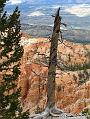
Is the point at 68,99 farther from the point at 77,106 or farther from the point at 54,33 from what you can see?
the point at 54,33

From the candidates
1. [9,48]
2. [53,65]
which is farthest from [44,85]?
[53,65]

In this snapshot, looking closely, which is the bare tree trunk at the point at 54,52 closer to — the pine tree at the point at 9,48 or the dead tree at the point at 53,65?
the dead tree at the point at 53,65

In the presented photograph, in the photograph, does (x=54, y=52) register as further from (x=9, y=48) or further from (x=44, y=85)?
(x=44, y=85)

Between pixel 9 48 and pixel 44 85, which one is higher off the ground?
pixel 9 48

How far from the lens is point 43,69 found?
Result: 95938mm

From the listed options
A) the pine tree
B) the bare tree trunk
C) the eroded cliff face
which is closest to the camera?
the bare tree trunk

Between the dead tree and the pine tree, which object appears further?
the pine tree

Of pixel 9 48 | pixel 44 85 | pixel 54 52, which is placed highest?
pixel 9 48

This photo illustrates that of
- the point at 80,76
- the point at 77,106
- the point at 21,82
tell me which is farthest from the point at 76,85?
the point at 77,106

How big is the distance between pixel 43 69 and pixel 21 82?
5262mm

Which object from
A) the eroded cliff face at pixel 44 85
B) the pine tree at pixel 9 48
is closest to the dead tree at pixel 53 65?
the pine tree at pixel 9 48

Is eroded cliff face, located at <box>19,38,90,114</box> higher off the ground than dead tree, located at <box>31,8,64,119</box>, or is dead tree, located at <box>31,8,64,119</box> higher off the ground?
dead tree, located at <box>31,8,64,119</box>

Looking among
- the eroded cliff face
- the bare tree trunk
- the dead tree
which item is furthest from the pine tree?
the eroded cliff face

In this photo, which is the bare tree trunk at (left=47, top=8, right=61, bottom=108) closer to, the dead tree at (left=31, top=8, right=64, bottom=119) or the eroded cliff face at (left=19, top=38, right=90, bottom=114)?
the dead tree at (left=31, top=8, right=64, bottom=119)
